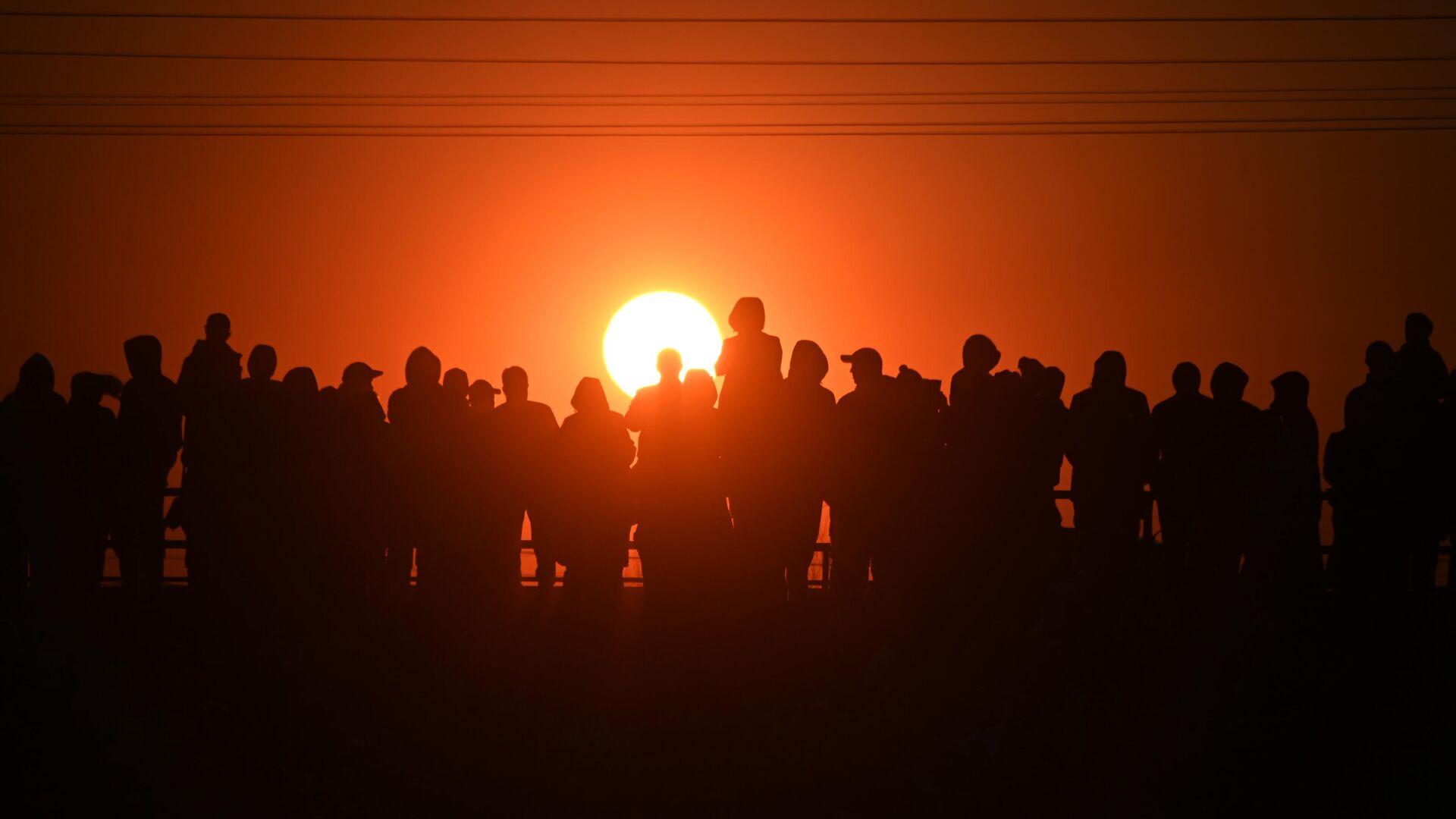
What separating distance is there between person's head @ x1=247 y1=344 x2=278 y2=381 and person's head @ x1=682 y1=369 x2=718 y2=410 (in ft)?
11.2

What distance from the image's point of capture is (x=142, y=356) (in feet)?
40.0

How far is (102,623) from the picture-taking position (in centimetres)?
1176

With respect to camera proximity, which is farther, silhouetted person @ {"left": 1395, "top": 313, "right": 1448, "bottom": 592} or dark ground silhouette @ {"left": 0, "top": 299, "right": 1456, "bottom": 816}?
silhouetted person @ {"left": 1395, "top": 313, "right": 1448, "bottom": 592}

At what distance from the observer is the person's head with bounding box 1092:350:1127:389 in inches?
504

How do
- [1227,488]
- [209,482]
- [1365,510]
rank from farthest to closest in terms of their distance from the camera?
[1365,510] < [1227,488] < [209,482]

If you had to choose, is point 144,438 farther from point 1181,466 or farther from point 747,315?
point 1181,466

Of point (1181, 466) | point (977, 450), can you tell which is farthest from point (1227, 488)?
point (977, 450)

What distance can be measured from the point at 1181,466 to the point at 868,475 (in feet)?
8.70

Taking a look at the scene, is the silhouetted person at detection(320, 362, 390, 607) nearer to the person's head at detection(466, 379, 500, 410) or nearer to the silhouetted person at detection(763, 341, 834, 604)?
the person's head at detection(466, 379, 500, 410)

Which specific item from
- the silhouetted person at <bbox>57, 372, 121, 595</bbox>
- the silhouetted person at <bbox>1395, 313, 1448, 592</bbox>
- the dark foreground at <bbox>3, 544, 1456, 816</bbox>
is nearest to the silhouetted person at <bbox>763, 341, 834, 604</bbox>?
the dark foreground at <bbox>3, 544, 1456, 816</bbox>

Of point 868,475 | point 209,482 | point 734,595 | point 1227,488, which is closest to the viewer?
point 734,595

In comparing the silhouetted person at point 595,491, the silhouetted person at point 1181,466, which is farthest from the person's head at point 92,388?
the silhouetted person at point 1181,466

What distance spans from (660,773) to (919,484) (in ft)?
10.9

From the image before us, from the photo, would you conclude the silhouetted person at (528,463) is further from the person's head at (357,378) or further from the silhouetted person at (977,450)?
the silhouetted person at (977,450)
